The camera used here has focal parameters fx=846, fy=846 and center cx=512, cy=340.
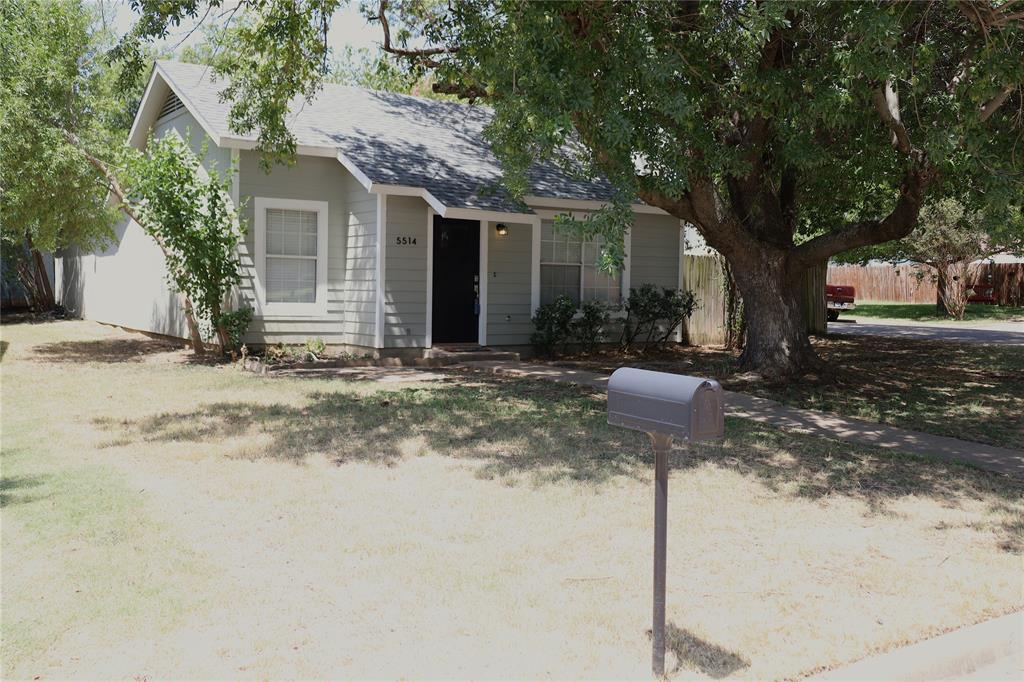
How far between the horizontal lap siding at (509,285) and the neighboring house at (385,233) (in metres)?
0.02

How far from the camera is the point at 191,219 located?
13.4 m

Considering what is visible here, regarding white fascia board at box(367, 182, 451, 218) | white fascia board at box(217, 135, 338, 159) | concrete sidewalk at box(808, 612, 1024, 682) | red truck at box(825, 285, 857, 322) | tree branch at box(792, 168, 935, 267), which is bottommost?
concrete sidewalk at box(808, 612, 1024, 682)

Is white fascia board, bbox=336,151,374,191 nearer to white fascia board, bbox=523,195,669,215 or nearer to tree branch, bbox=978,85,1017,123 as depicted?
white fascia board, bbox=523,195,669,215

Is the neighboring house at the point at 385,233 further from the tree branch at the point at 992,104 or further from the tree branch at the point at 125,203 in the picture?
the tree branch at the point at 992,104

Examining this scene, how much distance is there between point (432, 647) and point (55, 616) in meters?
1.86

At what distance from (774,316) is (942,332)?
1337cm

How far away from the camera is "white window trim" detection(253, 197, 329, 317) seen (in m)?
14.4

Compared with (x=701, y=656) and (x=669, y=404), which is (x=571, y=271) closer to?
(x=701, y=656)

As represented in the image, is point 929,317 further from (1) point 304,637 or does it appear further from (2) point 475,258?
(1) point 304,637

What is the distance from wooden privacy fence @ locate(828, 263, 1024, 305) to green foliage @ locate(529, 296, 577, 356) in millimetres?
24908

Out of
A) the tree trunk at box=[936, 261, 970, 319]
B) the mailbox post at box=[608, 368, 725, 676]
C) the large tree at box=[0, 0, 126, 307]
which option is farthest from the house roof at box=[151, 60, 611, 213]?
the tree trunk at box=[936, 261, 970, 319]

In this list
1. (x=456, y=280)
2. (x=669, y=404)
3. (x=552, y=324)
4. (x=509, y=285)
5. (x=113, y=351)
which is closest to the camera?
(x=669, y=404)

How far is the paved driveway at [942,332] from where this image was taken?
20.3 meters

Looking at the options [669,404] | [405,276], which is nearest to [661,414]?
[669,404]
